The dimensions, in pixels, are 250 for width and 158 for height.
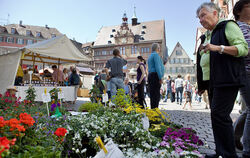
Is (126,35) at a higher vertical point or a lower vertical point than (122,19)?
lower

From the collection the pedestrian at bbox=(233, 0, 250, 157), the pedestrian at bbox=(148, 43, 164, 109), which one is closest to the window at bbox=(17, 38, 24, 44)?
the pedestrian at bbox=(148, 43, 164, 109)

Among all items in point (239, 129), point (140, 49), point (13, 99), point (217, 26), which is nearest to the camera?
point (217, 26)

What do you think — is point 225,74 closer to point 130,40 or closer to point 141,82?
point 141,82

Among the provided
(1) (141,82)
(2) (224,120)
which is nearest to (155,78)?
(1) (141,82)

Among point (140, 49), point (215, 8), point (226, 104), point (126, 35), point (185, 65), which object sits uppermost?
point (126, 35)

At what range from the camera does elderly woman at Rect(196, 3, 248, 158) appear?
1837 millimetres

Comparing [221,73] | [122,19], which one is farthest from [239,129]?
[122,19]

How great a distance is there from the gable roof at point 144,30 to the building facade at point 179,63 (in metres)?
6.96

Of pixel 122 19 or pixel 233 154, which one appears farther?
pixel 122 19

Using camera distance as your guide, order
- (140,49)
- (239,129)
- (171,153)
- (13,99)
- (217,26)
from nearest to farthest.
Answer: (171,153) < (217,26) < (239,129) < (13,99) < (140,49)

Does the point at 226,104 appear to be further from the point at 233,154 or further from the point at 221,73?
the point at 233,154

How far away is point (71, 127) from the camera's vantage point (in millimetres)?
2170

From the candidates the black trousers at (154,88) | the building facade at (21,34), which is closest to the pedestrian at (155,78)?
the black trousers at (154,88)

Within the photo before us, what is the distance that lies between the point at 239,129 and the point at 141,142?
1.56 m
